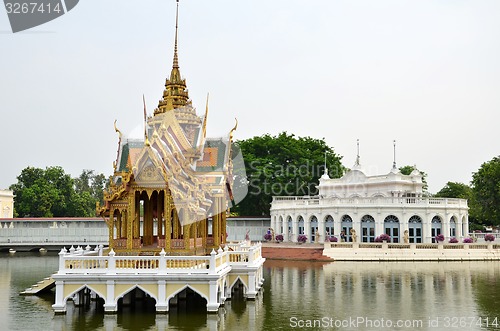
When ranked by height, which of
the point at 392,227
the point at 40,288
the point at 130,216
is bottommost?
the point at 40,288

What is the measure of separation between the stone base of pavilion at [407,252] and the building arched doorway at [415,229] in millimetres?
3699

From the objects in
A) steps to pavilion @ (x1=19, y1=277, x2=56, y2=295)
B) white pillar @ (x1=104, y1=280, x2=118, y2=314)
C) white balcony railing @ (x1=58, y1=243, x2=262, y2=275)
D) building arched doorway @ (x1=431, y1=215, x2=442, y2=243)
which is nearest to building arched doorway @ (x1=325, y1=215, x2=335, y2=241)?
building arched doorway @ (x1=431, y1=215, x2=442, y2=243)

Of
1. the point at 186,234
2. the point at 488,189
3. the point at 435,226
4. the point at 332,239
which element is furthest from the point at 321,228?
the point at 186,234

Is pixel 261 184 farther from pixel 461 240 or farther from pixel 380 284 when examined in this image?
pixel 380 284

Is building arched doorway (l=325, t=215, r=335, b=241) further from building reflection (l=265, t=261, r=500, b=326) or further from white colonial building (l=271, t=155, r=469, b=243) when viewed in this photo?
building reflection (l=265, t=261, r=500, b=326)

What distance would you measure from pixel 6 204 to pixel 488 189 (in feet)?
156

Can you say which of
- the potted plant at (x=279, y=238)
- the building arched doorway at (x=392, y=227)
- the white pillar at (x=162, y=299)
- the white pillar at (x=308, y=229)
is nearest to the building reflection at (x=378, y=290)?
the white pillar at (x=162, y=299)

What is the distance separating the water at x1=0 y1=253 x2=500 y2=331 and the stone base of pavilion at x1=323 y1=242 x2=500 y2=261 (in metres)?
7.78

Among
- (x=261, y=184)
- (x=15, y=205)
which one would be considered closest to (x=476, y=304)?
(x=261, y=184)

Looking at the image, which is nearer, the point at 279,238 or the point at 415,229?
the point at 415,229

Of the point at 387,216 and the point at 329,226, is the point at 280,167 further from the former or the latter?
the point at 387,216

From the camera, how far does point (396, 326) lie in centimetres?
1445

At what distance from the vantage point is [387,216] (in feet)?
129

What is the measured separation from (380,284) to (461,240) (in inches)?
760
